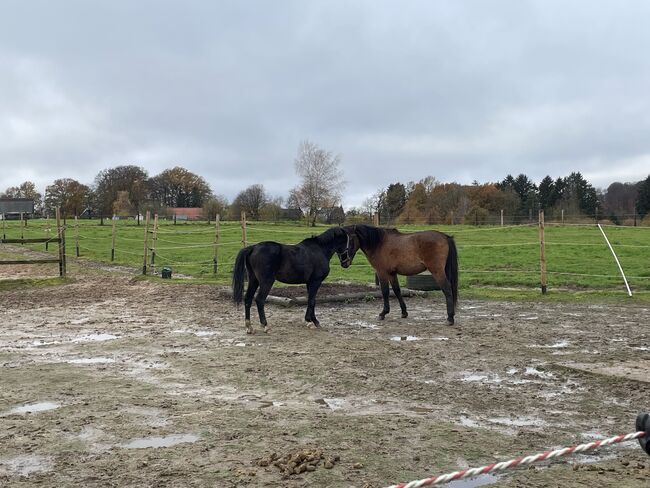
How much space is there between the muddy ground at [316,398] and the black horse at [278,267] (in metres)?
0.51

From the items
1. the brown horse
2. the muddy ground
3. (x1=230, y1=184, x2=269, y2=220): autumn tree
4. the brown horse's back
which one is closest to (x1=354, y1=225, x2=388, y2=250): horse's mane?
the brown horse

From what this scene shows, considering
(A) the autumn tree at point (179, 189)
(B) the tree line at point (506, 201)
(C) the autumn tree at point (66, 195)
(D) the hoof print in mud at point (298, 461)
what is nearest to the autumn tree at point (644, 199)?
(B) the tree line at point (506, 201)

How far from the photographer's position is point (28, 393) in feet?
16.2

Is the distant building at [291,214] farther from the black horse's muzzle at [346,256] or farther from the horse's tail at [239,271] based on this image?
the horse's tail at [239,271]

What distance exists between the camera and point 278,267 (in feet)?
27.2

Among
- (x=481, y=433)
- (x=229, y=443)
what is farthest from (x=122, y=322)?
(x=481, y=433)

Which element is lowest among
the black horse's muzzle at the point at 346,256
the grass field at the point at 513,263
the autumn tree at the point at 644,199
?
the grass field at the point at 513,263

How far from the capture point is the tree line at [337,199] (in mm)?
54406

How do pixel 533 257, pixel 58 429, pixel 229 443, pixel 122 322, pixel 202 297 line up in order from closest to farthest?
pixel 229 443 → pixel 58 429 → pixel 122 322 → pixel 202 297 → pixel 533 257

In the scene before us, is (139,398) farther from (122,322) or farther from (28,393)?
(122,322)

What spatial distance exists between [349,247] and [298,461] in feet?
20.0

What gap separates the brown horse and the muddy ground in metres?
0.65

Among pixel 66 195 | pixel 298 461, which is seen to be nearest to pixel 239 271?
pixel 298 461

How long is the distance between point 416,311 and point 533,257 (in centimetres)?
1125
